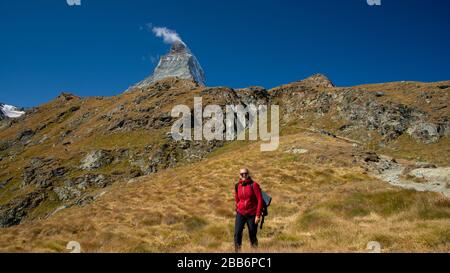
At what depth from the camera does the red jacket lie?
1364 cm

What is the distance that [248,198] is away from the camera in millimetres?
13656

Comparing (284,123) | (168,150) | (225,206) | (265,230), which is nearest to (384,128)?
(284,123)

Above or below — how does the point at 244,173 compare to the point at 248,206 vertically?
above

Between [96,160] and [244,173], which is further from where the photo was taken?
[96,160]

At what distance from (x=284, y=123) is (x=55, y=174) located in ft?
202

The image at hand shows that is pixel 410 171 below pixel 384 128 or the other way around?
below

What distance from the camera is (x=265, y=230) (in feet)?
71.1

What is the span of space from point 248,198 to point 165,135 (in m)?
87.7

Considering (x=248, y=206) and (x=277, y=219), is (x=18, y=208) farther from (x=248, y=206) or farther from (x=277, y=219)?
(x=248, y=206)

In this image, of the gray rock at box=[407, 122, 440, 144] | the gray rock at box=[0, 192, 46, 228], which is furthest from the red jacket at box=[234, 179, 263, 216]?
the gray rock at box=[0, 192, 46, 228]

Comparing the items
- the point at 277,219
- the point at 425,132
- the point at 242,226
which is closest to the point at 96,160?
the point at 277,219
